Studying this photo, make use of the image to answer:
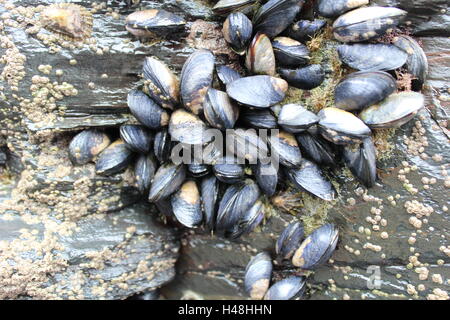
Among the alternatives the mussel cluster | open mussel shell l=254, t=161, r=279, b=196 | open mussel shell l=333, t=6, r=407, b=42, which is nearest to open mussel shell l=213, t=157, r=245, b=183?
the mussel cluster

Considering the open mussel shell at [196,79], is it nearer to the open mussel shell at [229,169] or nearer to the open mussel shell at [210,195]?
the open mussel shell at [229,169]

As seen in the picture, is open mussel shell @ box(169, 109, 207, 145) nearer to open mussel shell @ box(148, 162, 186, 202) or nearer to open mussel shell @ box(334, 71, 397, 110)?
open mussel shell @ box(148, 162, 186, 202)

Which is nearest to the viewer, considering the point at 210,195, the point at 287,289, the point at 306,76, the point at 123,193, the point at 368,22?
the point at 368,22

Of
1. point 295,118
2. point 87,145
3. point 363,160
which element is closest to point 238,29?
point 295,118

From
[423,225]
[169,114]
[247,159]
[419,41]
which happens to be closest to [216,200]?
[247,159]

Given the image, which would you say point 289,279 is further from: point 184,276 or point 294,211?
point 184,276

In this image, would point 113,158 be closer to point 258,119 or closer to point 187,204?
point 187,204
